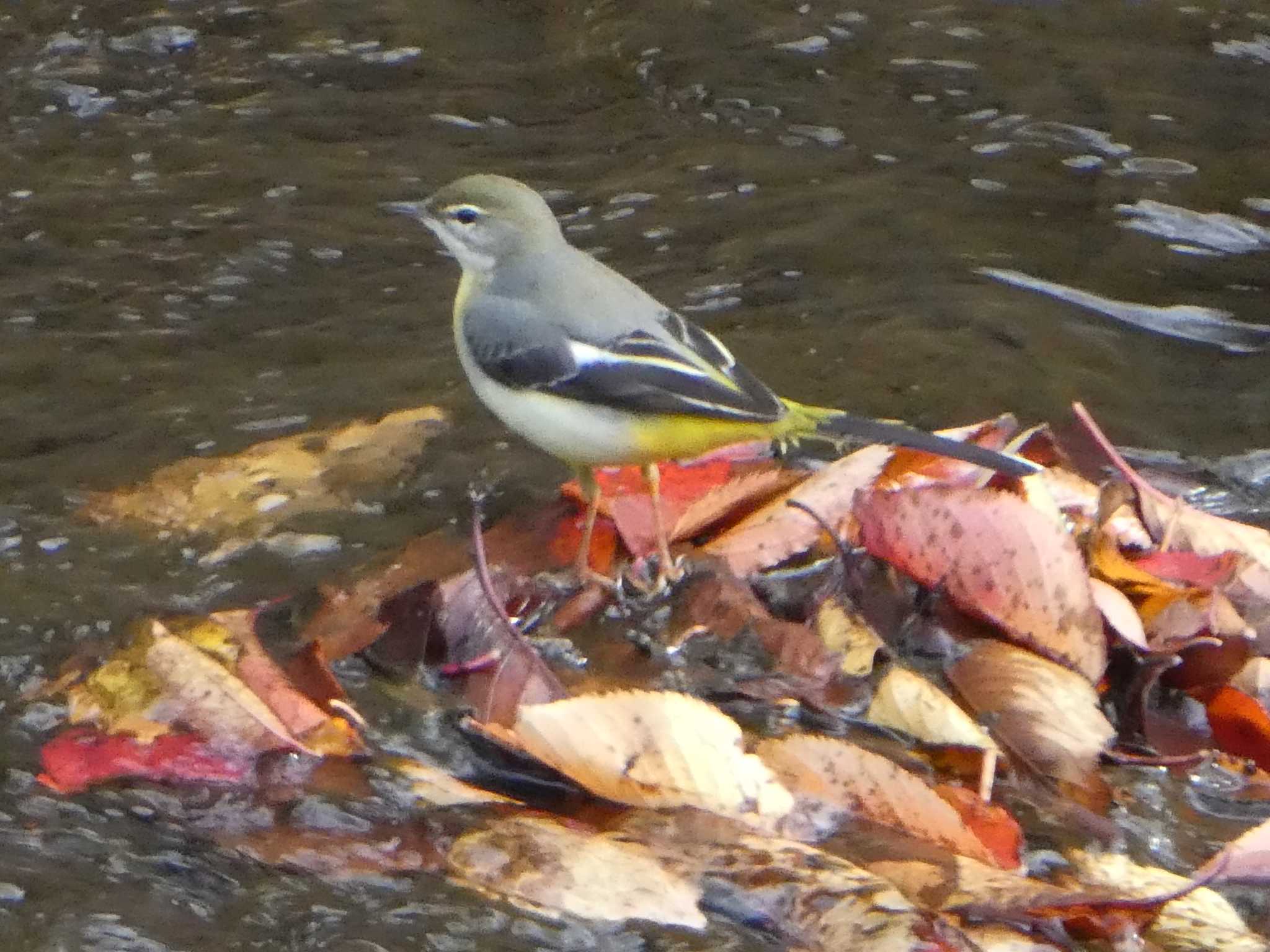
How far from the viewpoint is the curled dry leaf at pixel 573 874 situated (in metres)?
3.30

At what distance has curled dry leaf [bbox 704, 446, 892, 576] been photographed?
15.4ft

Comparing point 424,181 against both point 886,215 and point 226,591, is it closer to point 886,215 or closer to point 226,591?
point 886,215

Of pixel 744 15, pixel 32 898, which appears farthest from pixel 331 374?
pixel 744 15

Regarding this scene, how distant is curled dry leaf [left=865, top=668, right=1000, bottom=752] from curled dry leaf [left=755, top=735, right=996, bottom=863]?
22 centimetres

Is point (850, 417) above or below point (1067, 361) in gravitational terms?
above

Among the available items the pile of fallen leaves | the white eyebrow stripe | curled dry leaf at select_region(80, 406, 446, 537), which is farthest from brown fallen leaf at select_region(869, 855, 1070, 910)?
curled dry leaf at select_region(80, 406, 446, 537)

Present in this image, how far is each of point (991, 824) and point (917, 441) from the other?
1288 mm

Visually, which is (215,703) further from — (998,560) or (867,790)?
(998,560)

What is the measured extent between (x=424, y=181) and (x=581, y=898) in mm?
4687

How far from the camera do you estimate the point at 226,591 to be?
4.61 metres

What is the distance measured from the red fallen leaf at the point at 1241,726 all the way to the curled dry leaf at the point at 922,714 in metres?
0.57

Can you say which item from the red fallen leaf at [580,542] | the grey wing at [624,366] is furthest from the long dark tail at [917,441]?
the red fallen leaf at [580,542]

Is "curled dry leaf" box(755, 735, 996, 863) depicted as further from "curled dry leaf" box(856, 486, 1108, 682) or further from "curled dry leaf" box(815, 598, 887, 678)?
"curled dry leaf" box(856, 486, 1108, 682)

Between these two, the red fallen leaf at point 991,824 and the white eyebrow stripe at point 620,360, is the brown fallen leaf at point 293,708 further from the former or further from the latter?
the white eyebrow stripe at point 620,360
